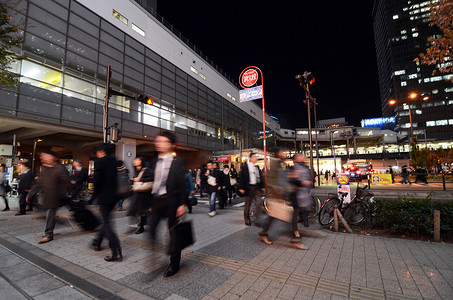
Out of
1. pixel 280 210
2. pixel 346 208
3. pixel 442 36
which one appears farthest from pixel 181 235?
pixel 442 36

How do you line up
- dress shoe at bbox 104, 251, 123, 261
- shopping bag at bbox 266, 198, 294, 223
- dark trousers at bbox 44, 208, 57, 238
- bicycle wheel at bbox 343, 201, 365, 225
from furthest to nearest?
bicycle wheel at bbox 343, 201, 365, 225, dark trousers at bbox 44, 208, 57, 238, shopping bag at bbox 266, 198, 294, 223, dress shoe at bbox 104, 251, 123, 261

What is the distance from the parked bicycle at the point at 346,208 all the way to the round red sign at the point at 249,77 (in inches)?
253

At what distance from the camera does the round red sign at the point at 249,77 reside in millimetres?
10504

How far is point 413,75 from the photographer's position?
320ft

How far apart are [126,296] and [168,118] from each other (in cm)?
2261

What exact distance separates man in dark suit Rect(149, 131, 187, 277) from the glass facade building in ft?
31.8

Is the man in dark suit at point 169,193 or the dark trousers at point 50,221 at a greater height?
the man in dark suit at point 169,193

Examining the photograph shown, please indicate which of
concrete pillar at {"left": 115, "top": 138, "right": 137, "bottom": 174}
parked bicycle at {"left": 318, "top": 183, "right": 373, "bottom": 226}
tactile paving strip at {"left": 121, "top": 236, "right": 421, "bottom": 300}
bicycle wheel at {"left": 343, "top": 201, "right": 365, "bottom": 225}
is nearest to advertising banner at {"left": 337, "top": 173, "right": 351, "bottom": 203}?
parked bicycle at {"left": 318, "top": 183, "right": 373, "bottom": 226}

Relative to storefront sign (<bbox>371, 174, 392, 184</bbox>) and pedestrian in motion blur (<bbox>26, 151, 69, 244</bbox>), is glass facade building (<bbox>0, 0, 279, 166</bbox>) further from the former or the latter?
storefront sign (<bbox>371, 174, 392, 184</bbox>)

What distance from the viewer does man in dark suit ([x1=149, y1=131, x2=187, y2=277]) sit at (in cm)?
312

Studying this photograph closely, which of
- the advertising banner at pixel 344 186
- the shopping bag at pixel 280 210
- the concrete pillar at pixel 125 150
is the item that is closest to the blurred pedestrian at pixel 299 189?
the shopping bag at pixel 280 210

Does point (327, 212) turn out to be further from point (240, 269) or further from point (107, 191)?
point (107, 191)

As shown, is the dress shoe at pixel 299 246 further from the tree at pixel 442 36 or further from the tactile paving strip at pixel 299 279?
the tree at pixel 442 36

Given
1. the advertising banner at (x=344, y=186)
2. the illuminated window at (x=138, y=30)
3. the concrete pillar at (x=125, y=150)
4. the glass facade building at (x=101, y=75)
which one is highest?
the illuminated window at (x=138, y=30)
